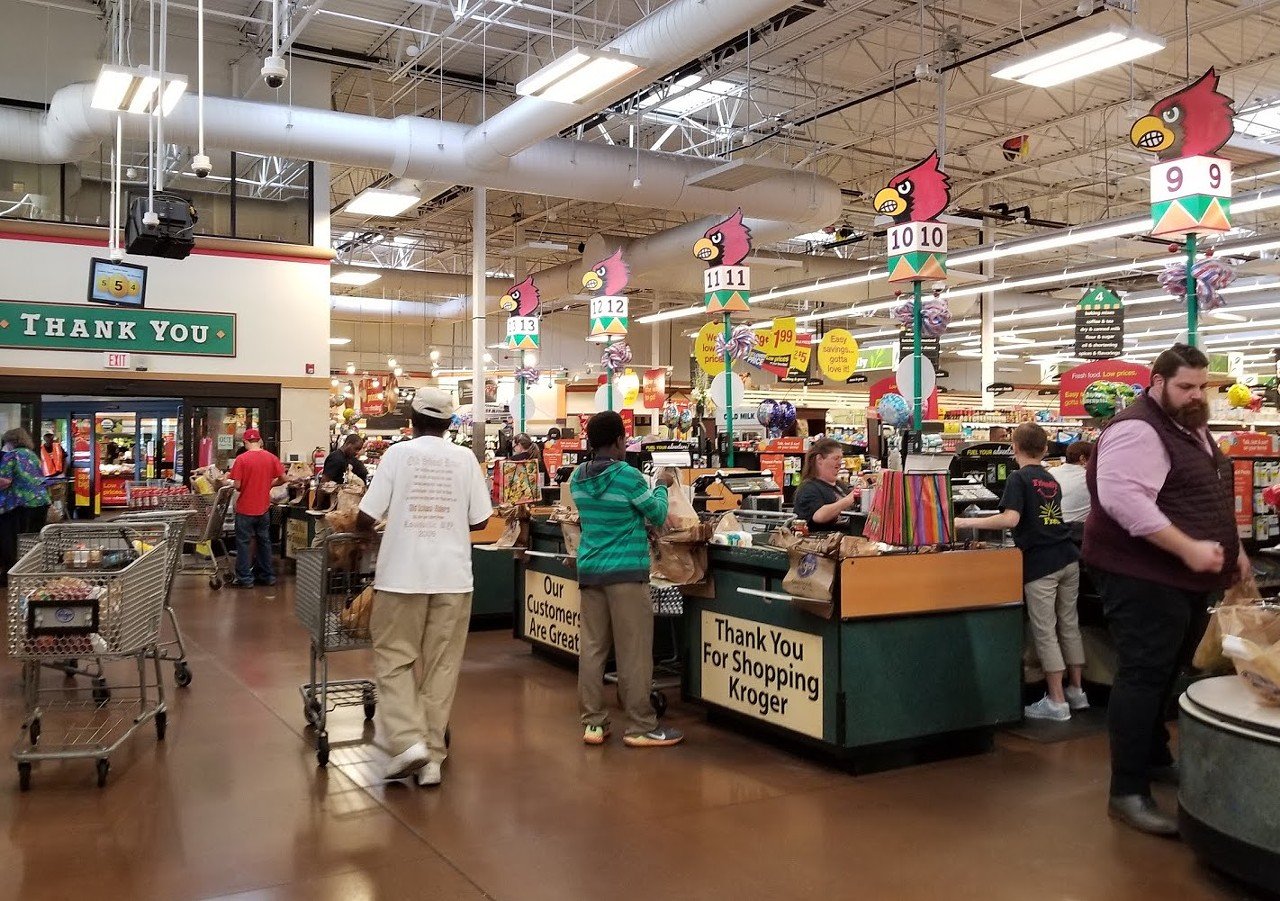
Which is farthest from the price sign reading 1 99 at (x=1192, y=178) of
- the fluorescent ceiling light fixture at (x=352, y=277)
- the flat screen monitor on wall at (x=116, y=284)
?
the fluorescent ceiling light fixture at (x=352, y=277)

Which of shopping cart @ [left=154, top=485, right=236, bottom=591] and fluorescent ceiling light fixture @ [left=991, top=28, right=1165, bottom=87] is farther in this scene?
shopping cart @ [left=154, top=485, right=236, bottom=591]

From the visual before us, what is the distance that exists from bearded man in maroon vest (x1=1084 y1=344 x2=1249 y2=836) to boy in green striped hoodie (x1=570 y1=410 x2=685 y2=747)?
6.25 feet

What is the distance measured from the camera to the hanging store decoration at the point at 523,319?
14.8 meters

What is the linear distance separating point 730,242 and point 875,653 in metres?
6.13

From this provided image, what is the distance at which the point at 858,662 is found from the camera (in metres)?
4.56

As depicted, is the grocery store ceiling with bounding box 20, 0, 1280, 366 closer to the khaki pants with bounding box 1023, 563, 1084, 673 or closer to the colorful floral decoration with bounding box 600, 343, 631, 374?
the colorful floral decoration with bounding box 600, 343, 631, 374

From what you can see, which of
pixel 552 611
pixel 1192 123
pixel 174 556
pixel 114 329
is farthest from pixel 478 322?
pixel 1192 123

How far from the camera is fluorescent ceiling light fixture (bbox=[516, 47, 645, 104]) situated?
814 cm

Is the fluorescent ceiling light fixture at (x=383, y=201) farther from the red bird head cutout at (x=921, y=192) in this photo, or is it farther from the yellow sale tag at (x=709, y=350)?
the red bird head cutout at (x=921, y=192)

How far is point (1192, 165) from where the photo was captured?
628 centimetres

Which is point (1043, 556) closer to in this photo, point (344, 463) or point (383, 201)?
point (344, 463)

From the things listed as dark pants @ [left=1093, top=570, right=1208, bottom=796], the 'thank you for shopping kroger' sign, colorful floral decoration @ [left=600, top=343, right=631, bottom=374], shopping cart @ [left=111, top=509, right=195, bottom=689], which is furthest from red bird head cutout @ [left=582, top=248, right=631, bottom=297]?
dark pants @ [left=1093, top=570, right=1208, bottom=796]

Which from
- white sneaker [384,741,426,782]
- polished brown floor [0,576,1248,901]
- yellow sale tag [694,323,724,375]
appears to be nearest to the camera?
polished brown floor [0,576,1248,901]

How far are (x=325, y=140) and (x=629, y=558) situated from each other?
7.79 metres
